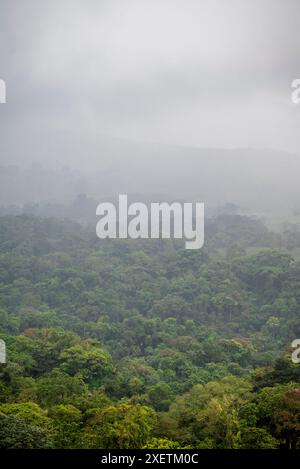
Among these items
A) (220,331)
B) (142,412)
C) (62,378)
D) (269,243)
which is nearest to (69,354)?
(62,378)

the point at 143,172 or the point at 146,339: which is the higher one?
the point at 143,172

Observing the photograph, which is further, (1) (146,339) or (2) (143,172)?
(2) (143,172)

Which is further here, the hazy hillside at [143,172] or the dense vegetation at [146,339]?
the hazy hillside at [143,172]

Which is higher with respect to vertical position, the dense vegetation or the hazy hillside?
the hazy hillside

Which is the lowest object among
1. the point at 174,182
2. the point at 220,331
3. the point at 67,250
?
the point at 220,331

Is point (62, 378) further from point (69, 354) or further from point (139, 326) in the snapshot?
point (139, 326)

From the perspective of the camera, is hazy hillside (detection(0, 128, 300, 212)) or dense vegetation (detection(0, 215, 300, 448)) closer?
dense vegetation (detection(0, 215, 300, 448))

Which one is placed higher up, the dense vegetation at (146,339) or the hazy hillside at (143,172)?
the hazy hillside at (143,172)
